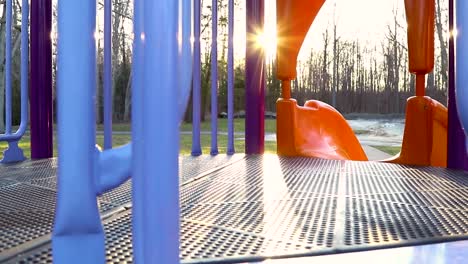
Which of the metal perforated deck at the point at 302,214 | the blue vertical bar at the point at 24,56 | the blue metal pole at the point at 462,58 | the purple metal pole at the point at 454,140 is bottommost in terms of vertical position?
the metal perforated deck at the point at 302,214

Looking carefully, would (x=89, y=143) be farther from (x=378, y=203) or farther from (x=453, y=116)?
(x=453, y=116)

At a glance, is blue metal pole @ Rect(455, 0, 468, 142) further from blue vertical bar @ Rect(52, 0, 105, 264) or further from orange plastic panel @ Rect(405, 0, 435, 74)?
orange plastic panel @ Rect(405, 0, 435, 74)

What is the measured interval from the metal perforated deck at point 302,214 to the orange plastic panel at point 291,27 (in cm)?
92

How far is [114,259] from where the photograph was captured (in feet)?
2.17

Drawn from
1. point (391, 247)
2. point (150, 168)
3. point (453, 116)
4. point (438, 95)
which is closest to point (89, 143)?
point (150, 168)

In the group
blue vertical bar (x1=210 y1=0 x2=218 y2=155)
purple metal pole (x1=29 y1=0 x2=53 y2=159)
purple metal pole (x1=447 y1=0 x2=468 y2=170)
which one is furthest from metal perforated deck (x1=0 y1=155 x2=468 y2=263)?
purple metal pole (x1=29 y1=0 x2=53 y2=159)

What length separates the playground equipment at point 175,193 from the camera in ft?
1.43

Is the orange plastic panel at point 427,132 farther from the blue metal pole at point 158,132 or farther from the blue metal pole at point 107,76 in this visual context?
the blue metal pole at point 158,132

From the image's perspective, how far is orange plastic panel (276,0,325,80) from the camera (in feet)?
7.89

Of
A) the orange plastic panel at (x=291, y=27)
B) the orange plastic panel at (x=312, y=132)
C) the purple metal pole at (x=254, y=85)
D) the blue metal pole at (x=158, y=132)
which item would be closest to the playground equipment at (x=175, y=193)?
the blue metal pole at (x=158, y=132)

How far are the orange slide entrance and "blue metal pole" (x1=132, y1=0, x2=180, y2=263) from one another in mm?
1926

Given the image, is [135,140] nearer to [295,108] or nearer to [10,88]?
[10,88]

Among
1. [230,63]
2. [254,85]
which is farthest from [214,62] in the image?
[254,85]

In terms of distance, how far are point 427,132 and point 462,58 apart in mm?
1804
